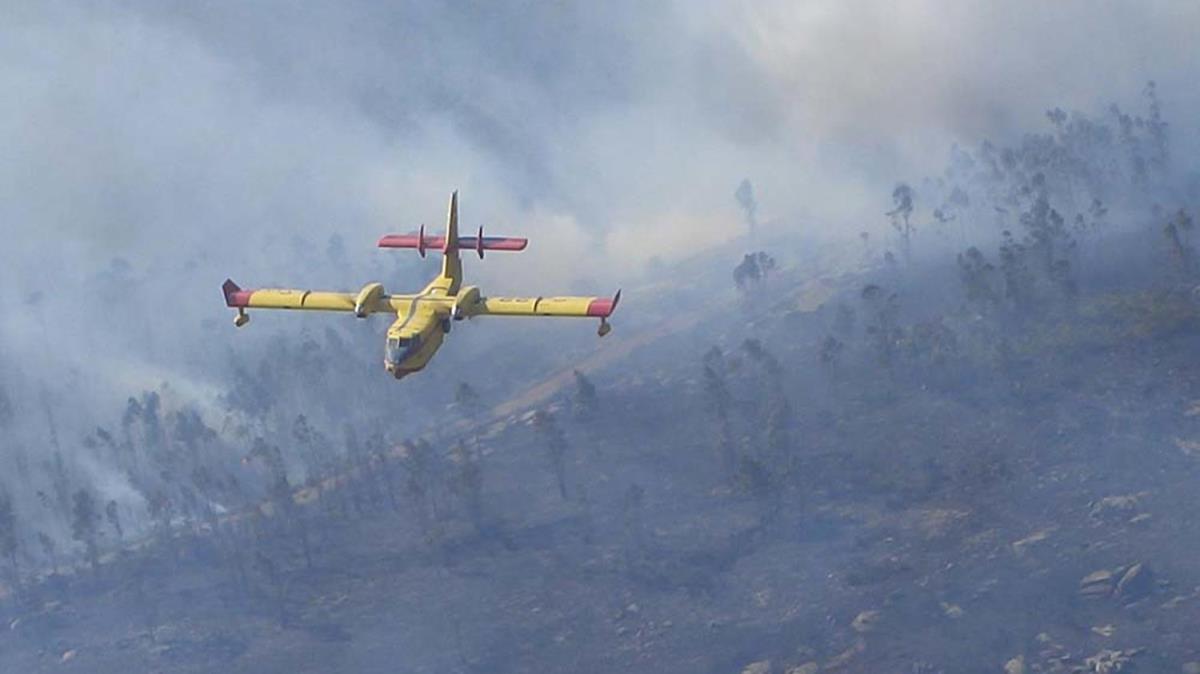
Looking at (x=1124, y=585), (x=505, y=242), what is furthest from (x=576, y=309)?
(x=1124, y=585)

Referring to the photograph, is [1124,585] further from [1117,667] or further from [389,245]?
[389,245]

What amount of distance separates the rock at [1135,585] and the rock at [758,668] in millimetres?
46105

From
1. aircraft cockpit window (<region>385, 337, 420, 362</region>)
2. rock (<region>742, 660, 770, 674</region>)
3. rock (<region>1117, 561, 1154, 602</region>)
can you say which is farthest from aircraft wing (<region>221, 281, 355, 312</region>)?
rock (<region>1117, 561, 1154, 602</region>)

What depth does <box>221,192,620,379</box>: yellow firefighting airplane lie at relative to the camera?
106125 millimetres

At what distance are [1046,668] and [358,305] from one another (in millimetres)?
112496

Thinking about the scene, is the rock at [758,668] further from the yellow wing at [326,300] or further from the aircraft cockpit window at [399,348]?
the aircraft cockpit window at [399,348]

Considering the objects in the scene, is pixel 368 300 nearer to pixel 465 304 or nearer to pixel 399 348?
pixel 465 304

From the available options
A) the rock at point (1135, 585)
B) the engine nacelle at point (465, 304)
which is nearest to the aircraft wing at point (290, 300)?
the engine nacelle at point (465, 304)

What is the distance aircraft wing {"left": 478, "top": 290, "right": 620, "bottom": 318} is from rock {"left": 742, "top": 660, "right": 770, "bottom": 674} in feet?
321

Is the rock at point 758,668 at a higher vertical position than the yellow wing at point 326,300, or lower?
lower

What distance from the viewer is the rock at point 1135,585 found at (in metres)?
198

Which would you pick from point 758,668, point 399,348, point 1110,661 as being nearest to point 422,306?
point 399,348

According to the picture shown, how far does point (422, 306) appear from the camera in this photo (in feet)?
366

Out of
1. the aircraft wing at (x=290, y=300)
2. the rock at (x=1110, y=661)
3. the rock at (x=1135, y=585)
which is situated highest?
the aircraft wing at (x=290, y=300)
